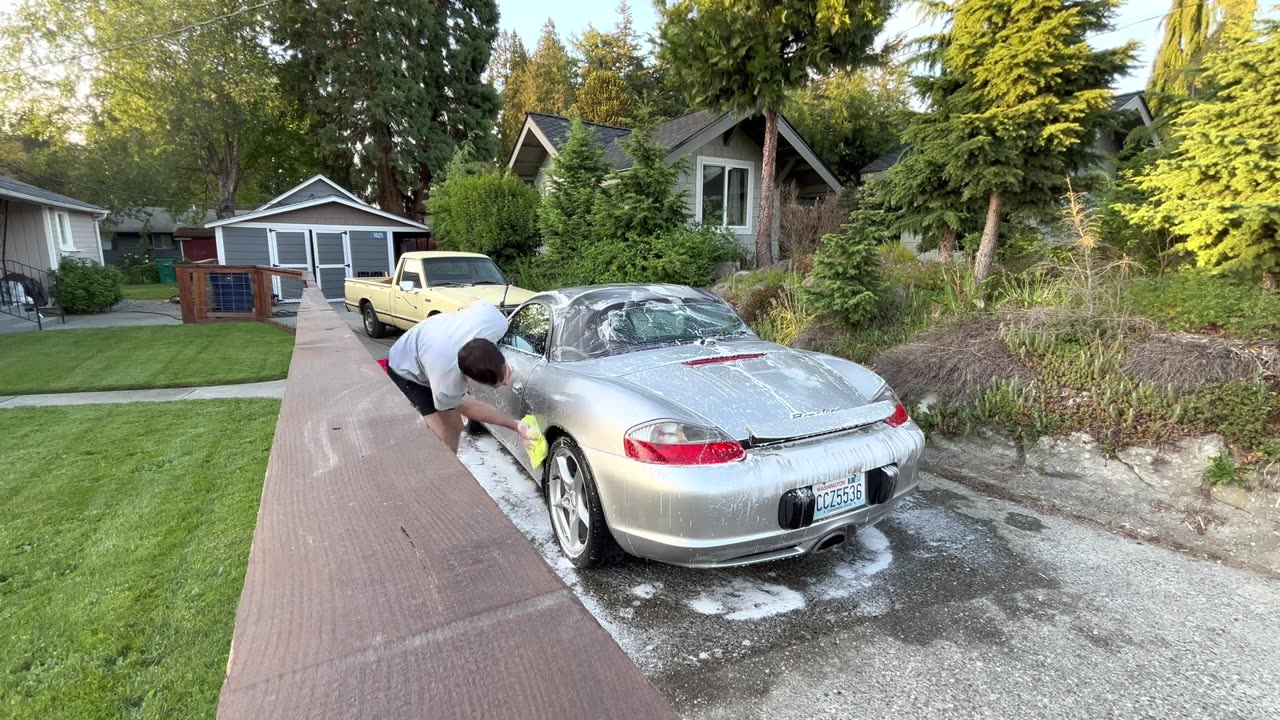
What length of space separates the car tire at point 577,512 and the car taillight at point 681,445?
381 mm

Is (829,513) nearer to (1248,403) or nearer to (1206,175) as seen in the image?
(1248,403)

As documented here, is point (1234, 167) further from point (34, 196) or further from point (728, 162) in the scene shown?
point (34, 196)

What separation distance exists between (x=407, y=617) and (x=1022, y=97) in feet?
24.9

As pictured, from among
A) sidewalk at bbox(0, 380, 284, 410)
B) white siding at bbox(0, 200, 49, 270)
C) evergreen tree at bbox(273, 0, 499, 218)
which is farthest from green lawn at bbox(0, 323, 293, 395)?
evergreen tree at bbox(273, 0, 499, 218)

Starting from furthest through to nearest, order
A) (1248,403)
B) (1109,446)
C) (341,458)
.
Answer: (1109,446) < (1248,403) < (341,458)

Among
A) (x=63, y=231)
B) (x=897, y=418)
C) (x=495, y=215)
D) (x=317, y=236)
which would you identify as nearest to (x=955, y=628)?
(x=897, y=418)

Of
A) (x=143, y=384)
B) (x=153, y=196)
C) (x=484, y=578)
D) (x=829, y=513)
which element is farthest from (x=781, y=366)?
(x=153, y=196)

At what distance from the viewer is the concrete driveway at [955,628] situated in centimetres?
236

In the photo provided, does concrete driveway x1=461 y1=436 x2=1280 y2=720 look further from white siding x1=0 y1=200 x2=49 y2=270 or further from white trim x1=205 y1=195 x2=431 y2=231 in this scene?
white siding x1=0 y1=200 x2=49 y2=270

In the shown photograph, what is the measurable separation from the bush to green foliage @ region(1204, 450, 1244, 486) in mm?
20491

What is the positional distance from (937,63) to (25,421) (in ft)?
33.3

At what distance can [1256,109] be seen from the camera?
179 inches

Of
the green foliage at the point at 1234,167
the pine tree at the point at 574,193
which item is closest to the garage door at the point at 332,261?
the pine tree at the point at 574,193

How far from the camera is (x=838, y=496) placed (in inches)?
111
